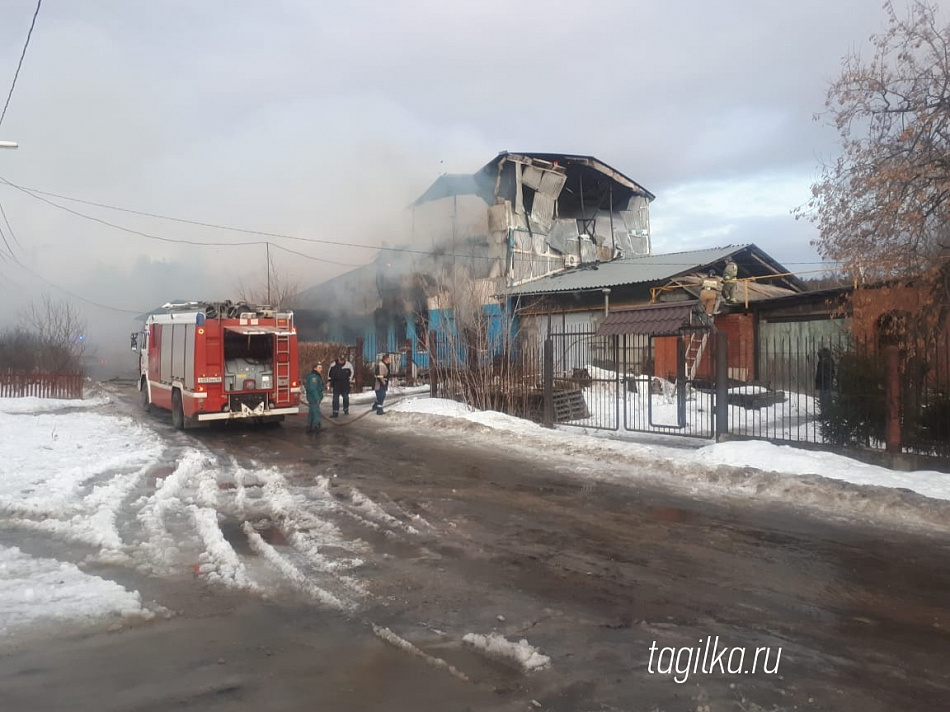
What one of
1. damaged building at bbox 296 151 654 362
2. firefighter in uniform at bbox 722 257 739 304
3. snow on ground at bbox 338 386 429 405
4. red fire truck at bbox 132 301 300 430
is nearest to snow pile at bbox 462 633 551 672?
red fire truck at bbox 132 301 300 430

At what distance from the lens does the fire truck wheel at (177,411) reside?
1596 cm

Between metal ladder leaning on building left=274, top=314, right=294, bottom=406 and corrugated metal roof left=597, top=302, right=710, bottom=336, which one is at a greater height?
corrugated metal roof left=597, top=302, right=710, bottom=336

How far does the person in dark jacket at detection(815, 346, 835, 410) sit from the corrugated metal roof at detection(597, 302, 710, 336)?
2071 millimetres

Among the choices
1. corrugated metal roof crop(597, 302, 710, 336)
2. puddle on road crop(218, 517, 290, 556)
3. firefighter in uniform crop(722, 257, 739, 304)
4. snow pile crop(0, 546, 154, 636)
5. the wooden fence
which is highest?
firefighter in uniform crop(722, 257, 739, 304)

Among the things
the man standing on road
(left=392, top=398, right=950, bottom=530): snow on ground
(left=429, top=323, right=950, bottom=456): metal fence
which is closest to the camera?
(left=392, top=398, right=950, bottom=530): snow on ground

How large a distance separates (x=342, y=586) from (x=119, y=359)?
47.9m

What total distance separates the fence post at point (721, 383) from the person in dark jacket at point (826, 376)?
1.41 metres

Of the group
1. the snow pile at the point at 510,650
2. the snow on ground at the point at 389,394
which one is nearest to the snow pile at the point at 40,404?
the snow on ground at the point at 389,394

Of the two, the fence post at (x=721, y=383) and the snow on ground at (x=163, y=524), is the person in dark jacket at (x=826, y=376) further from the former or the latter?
the snow on ground at (x=163, y=524)

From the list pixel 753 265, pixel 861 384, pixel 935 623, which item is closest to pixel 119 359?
pixel 753 265

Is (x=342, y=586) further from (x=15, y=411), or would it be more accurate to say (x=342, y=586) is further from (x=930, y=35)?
(x=15, y=411)

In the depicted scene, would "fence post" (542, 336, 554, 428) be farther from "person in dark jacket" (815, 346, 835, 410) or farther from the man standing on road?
the man standing on road

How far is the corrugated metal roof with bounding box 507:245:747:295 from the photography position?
24.3 metres

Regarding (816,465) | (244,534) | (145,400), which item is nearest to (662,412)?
(816,465)
